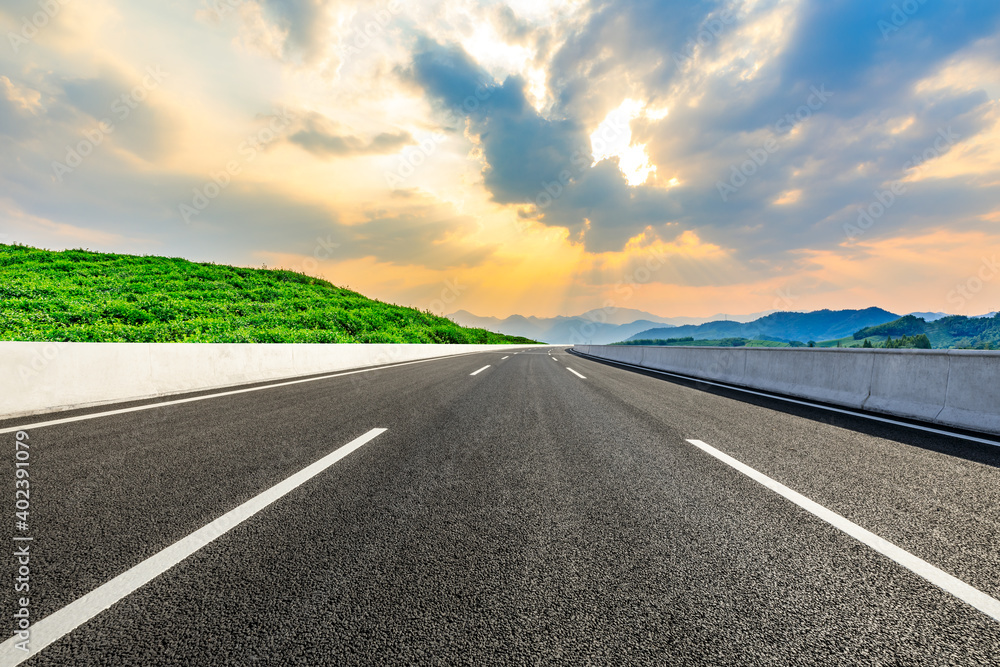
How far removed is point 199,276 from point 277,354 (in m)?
40.6

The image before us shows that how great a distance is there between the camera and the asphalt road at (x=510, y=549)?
184 centimetres

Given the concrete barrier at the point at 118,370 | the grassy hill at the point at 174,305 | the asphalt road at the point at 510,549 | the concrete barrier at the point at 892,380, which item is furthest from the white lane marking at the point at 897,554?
the grassy hill at the point at 174,305

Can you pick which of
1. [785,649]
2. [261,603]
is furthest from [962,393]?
[261,603]

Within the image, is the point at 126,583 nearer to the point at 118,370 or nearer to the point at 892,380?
the point at 118,370

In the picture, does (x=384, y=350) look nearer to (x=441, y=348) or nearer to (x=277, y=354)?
(x=277, y=354)

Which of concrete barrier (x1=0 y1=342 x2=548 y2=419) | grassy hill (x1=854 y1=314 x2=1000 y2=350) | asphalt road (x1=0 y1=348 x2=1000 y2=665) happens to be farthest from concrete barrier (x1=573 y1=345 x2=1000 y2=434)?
Answer: grassy hill (x1=854 y1=314 x2=1000 y2=350)

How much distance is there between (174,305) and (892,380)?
124 feet

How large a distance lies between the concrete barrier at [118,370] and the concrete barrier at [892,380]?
39.5 ft

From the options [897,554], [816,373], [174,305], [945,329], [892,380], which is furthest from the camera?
[945,329]

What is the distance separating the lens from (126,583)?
7.33ft

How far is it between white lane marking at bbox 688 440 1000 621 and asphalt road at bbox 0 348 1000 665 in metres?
0.08

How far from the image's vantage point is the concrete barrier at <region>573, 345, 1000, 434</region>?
20.4 ft

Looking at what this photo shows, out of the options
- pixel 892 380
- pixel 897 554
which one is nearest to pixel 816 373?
pixel 892 380

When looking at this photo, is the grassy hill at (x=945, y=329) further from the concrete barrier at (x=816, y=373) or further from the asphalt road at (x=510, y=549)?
the asphalt road at (x=510, y=549)
